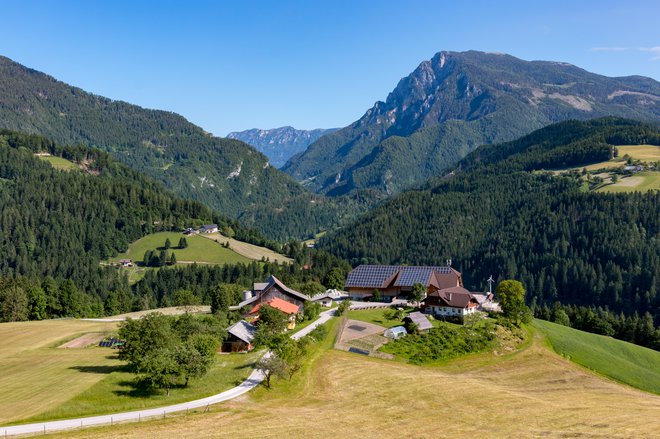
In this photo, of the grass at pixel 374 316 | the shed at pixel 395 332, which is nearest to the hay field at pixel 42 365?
the shed at pixel 395 332

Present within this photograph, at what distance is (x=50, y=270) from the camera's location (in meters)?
196

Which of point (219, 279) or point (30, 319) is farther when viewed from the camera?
point (219, 279)

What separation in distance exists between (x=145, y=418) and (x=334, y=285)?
9579 cm

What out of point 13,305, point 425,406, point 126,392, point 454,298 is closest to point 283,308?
point 454,298

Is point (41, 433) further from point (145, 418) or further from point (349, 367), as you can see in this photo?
point (349, 367)

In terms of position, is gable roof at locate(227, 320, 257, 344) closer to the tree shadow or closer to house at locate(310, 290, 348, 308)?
the tree shadow

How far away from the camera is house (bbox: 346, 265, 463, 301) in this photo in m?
125

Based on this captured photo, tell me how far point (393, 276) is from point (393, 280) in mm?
1188

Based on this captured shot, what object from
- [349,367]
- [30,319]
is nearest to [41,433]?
[349,367]

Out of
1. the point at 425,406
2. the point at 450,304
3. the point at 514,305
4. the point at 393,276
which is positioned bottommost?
the point at 425,406

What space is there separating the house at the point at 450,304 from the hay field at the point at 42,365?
60967 millimetres

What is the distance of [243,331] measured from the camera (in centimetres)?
8900

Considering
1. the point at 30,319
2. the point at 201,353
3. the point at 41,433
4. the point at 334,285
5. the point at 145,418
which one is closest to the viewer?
the point at 41,433

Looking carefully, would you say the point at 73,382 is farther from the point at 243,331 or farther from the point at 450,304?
the point at 450,304
